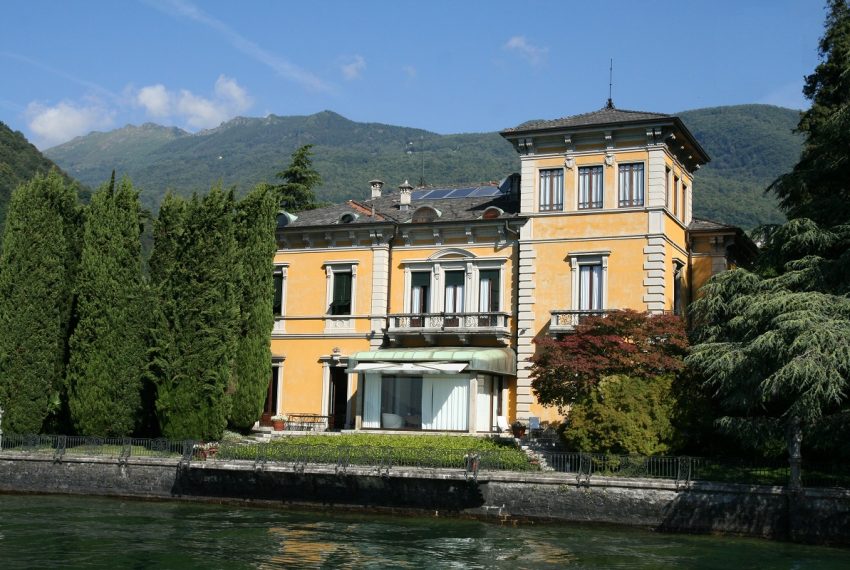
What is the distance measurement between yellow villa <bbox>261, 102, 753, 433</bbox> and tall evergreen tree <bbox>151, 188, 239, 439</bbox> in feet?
19.2

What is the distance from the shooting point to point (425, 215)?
132 ft

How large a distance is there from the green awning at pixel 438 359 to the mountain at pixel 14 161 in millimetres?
53747

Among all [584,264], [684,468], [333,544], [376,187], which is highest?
[376,187]

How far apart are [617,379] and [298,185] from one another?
35.3 m

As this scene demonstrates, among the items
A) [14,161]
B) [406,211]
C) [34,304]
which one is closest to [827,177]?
[406,211]

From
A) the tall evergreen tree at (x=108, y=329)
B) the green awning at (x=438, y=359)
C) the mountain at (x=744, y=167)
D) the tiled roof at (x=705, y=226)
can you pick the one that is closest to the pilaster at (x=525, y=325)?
the green awning at (x=438, y=359)

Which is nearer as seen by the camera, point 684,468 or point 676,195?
point 684,468

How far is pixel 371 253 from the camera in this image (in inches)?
1604

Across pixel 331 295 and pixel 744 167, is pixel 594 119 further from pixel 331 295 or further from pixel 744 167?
pixel 744 167

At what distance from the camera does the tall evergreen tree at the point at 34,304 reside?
34688 millimetres

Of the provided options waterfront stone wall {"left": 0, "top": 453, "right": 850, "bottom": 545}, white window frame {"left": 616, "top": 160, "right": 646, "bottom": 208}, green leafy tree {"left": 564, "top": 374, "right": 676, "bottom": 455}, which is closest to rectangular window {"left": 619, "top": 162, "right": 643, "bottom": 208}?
white window frame {"left": 616, "top": 160, "right": 646, "bottom": 208}

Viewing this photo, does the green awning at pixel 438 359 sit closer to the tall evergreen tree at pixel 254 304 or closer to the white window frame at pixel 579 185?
the tall evergreen tree at pixel 254 304

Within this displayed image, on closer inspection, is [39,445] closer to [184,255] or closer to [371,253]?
[184,255]

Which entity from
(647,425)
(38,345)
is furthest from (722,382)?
(38,345)
